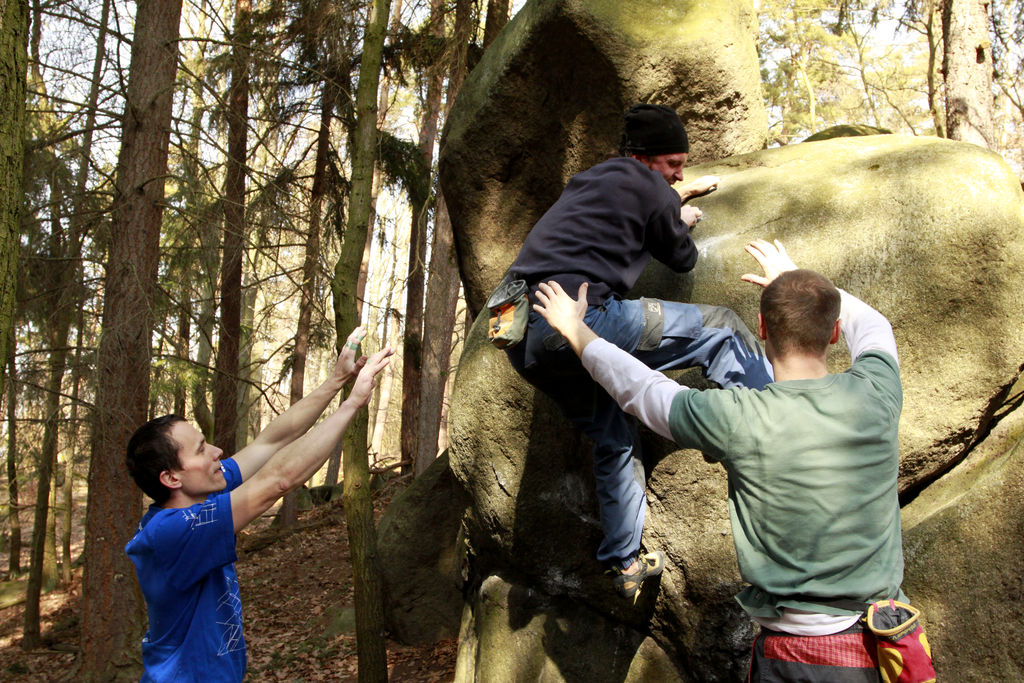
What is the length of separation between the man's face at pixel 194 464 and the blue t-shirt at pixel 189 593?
15cm

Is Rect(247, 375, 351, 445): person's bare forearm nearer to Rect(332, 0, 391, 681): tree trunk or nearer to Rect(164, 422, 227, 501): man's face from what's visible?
Rect(164, 422, 227, 501): man's face

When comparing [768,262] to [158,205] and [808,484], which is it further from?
[158,205]

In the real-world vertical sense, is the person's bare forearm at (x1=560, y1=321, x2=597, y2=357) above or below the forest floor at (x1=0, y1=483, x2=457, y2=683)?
above

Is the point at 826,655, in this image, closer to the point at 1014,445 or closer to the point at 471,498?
the point at 1014,445

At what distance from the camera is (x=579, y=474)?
15.5 ft

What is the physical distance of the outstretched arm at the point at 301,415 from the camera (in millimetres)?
3502

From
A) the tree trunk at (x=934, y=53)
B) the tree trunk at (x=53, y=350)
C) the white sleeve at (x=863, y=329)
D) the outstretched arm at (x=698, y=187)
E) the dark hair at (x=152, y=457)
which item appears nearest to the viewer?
the white sleeve at (x=863, y=329)

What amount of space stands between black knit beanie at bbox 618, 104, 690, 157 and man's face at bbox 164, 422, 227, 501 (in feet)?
8.09

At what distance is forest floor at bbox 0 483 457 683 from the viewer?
9.11m

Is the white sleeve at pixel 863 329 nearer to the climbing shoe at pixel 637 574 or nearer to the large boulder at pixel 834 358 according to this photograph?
the large boulder at pixel 834 358

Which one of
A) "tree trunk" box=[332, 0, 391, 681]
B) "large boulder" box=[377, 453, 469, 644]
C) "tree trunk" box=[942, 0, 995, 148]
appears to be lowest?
"large boulder" box=[377, 453, 469, 644]

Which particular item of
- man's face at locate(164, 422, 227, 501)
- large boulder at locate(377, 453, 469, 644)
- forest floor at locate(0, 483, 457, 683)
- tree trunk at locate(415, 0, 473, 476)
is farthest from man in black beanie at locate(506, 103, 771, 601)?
tree trunk at locate(415, 0, 473, 476)

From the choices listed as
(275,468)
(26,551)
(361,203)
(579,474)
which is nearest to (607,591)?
(579,474)

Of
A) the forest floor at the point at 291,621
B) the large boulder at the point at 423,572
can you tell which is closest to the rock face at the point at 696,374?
the large boulder at the point at 423,572
